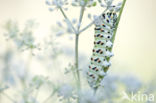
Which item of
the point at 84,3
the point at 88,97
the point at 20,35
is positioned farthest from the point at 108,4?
the point at 20,35

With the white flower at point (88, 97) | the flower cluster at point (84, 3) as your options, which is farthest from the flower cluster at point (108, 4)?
the white flower at point (88, 97)

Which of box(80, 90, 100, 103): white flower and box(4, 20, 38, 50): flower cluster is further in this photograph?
box(4, 20, 38, 50): flower cluster

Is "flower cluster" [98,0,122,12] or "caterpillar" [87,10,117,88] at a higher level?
"flower cluster" [98,0,122,12]

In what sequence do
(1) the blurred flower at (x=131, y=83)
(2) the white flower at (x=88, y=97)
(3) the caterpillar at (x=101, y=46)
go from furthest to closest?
(1) the blurred flower at (x=131, y=83) < (3) the caterpillar at (x=101, y=46) < (2) the white flower at (x=88, y=97)

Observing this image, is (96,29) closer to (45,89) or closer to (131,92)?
(131,92)

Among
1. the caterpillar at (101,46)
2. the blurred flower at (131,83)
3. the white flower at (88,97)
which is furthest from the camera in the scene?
the blurred flower at (131,83)

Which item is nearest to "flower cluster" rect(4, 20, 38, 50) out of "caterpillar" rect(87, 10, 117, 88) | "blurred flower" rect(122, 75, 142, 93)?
"caterpillar" rect(87, 10, 117, 88)

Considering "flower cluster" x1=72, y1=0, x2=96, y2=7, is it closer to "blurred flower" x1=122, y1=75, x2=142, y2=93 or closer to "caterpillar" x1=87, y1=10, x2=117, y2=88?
"caterpillar" x1=87, y1=10, x2=117, y2=88

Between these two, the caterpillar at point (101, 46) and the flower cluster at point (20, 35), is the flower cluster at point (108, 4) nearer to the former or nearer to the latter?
the caterpillar at point (101, 46)

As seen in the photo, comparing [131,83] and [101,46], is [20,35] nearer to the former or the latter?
[101,46]
